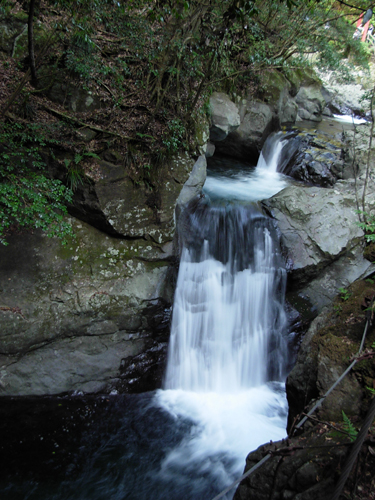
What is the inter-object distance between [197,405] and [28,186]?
4.40m

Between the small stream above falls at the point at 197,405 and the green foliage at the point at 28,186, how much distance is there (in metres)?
2.43

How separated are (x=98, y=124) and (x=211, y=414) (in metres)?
5.36

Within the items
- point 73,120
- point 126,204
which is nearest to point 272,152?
point 126,204

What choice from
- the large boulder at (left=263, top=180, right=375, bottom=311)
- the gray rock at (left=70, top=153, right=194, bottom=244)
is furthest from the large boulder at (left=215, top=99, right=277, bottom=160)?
the gray rock at (left=70, top=153, right=194, bottom=244)

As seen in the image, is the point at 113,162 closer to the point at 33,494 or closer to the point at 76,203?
the point at 76,203

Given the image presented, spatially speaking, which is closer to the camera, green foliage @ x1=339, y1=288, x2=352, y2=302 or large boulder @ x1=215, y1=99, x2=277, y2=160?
green foliage @ x1=339, y1=288, x2=352, y2=302

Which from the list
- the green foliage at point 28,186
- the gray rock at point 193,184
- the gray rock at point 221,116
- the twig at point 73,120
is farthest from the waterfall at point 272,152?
the green foliage at point 28,186

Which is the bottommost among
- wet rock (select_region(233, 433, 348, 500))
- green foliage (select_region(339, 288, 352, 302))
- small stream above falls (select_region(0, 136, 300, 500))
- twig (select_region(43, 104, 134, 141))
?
small stream above falls (select_region(0, 136, 300, 500))

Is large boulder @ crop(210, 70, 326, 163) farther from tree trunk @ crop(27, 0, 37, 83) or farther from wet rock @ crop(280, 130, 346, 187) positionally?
tree trunk @ crop(27, 0, 37, 83)

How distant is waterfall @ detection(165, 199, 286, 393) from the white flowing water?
0.06 ft

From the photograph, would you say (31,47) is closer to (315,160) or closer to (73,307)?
(73,307)

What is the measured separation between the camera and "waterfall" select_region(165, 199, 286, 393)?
19.4 feet

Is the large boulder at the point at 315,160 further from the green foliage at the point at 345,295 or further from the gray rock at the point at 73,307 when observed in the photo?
the gray rock at the point at 73,307

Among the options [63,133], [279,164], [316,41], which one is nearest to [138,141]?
[63,133]
